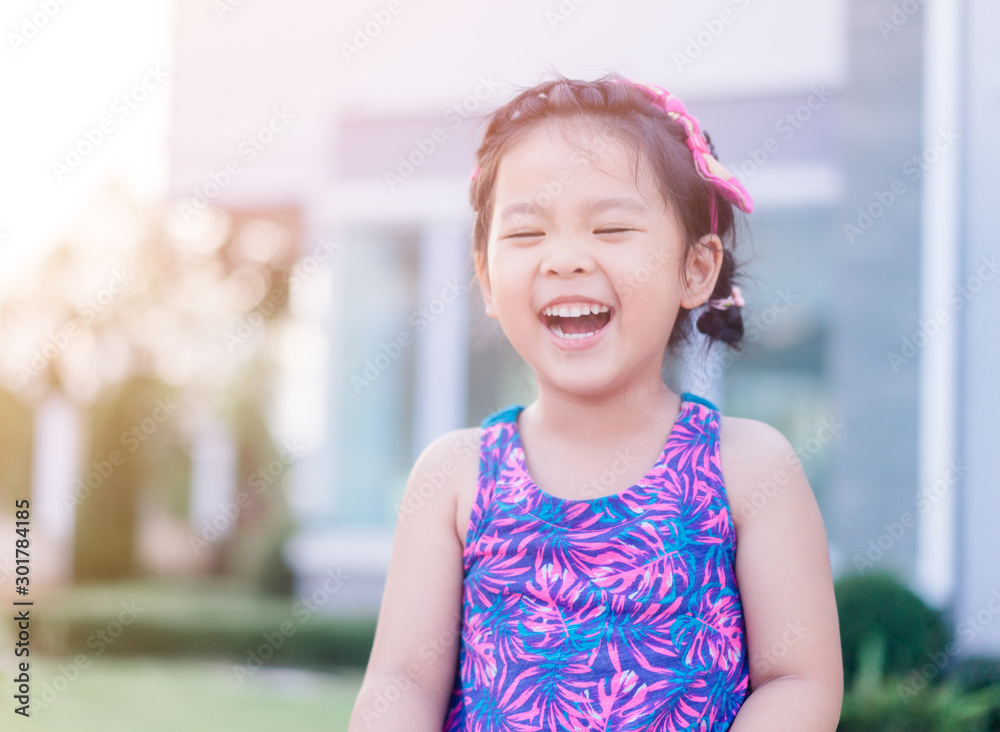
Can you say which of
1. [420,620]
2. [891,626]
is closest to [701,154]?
[420,620]

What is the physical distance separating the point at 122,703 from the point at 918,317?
171 inches

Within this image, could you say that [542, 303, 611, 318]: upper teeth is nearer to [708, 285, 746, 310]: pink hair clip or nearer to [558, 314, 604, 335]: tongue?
[558, 314, 604, 335]: tongue

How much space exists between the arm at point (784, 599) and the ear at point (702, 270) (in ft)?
0.96

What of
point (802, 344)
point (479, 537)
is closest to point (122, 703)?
point (479, 537)

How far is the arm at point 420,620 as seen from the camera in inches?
58.7

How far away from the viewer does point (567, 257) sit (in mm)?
1454

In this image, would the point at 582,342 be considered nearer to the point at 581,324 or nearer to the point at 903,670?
A: the point at 581,324

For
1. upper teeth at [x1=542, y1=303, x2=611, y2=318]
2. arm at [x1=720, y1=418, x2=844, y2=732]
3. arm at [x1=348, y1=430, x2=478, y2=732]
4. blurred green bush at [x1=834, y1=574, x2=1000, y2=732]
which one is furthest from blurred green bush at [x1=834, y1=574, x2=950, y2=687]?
upper teeth at [x1=542, y1=303, x2=611, y2=318]

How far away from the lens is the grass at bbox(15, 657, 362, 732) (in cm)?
417

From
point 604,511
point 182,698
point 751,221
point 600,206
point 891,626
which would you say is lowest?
point 182,698

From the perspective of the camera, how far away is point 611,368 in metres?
1.48

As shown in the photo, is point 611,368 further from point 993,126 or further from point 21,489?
point 21,489

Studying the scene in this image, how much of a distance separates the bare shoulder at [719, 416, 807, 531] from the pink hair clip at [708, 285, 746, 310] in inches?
12.4

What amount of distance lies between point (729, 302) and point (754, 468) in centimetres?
41
